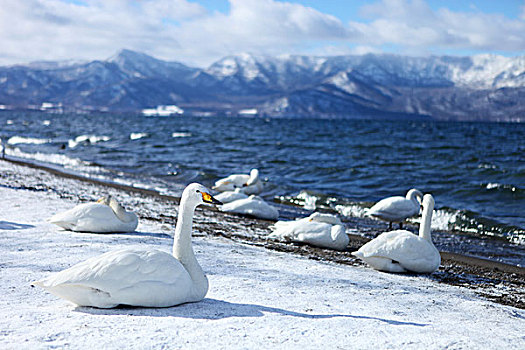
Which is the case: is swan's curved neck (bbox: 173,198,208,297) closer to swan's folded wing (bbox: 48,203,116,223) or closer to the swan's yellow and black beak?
the swan's yellow and black beak

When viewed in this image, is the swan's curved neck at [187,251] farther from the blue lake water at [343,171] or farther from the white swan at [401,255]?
the blue lake water at [343,171]

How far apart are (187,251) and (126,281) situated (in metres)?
0.72

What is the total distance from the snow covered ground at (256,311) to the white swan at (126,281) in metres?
0.11

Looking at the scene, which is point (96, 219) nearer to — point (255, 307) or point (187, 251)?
point (187, 251)

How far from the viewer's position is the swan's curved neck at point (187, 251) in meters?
4.95

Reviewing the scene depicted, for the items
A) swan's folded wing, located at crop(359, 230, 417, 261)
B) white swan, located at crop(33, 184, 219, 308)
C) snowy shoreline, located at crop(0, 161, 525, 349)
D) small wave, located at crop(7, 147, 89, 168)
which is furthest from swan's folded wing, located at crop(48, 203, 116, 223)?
small wave, located at crop(7, 147, 89, 168)

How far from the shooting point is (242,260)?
7352mm

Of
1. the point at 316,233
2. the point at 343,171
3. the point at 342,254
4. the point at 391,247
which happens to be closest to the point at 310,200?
the point at 343,171

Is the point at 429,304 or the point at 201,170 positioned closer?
the point at 429,304

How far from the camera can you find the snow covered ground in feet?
13.1

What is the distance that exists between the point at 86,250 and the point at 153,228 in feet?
8.73

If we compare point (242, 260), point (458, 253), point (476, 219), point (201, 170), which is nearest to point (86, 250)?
point (242, 260)

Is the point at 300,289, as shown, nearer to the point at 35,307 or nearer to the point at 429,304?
the point at 429,304

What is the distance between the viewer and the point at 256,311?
190 inches
